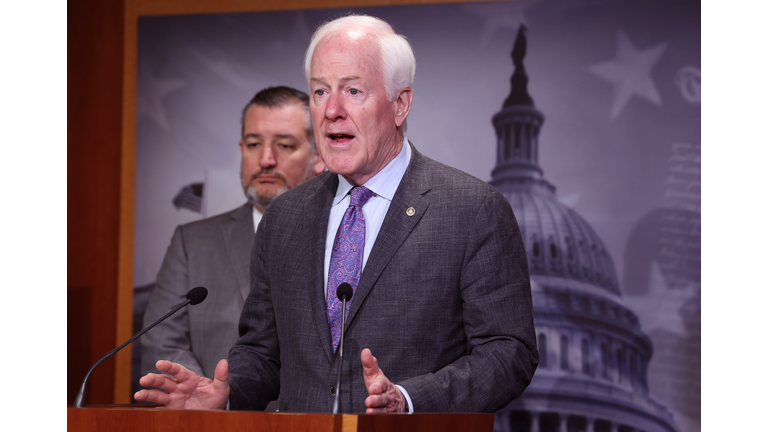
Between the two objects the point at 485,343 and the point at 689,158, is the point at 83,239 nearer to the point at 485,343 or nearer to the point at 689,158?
the point at 485,343

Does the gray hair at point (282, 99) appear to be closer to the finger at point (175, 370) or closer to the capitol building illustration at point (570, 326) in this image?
the capitol building illustration at point (570, 326)

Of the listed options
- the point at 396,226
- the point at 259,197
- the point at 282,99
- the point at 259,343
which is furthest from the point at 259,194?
the point at 396,226

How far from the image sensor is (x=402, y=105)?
2.28 metres

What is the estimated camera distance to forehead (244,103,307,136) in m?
3.88

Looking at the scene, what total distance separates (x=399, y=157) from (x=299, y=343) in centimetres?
65

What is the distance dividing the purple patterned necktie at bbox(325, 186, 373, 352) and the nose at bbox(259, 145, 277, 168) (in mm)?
1749

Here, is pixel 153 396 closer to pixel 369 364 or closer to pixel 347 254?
pixel 369 364

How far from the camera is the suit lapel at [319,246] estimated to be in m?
2.00

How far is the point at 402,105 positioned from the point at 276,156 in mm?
1723

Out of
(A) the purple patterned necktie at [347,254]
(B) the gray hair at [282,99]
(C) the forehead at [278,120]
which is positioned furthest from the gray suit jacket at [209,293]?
(A) the purple patterned necktie at [347,254]

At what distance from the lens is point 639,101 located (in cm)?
381

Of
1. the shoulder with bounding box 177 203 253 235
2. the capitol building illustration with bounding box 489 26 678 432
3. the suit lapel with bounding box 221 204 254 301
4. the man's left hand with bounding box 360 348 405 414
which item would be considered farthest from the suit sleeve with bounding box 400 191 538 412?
the shoulder with bounding box 177 203 253 235

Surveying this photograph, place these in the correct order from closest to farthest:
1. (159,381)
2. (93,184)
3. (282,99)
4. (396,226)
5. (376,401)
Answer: (376,401)
(159,381)
(396,226)
(282,99)
(93,184)
